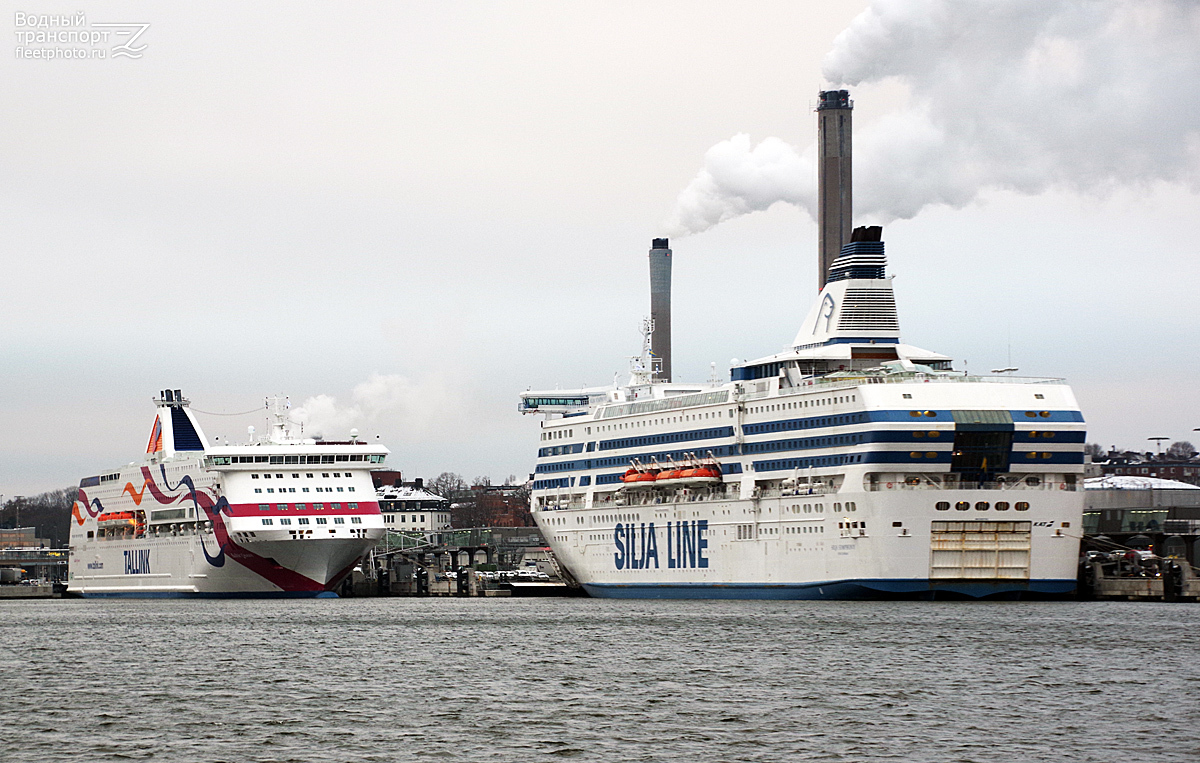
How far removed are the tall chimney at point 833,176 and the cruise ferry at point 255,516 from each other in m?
60.8

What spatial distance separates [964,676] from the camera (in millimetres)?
44219

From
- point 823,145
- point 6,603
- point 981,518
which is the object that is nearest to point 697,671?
point 981,518

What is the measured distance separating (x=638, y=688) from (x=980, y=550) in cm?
3149

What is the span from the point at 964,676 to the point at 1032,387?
3061 cm

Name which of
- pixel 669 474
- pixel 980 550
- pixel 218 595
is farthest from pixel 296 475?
pixel 980 550

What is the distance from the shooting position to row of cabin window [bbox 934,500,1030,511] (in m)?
70.8

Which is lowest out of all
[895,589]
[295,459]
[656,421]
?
[895,589]

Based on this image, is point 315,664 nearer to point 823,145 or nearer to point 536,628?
point 536,628

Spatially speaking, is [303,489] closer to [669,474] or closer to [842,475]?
[669,474]

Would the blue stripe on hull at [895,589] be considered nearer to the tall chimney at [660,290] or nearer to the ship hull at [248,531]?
the ship hull at [248,531]

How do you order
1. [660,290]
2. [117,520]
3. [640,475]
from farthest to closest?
[660,290], [117,520], [640,475]

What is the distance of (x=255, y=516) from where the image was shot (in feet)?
310

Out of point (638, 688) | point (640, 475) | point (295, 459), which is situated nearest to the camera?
point (638, 688)

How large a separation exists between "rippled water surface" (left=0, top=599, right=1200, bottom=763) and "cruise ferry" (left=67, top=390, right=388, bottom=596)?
2414 cm
